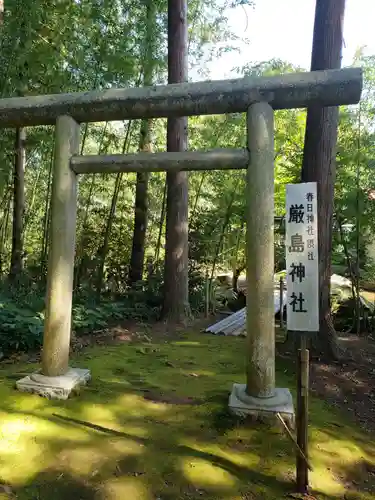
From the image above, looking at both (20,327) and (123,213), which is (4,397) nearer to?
(20,327)

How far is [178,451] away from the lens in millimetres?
2605

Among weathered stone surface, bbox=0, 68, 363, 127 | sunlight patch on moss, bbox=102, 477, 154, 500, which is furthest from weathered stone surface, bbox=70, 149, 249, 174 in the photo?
sunlight patch on moss, bbox=102, 477, 154, 500

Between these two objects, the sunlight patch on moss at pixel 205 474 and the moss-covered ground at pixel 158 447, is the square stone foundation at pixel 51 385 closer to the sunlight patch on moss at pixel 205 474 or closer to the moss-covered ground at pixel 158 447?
the moss-covered ground at pixel 158 447

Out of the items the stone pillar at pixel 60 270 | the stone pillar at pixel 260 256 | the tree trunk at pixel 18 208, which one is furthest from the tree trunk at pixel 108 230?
the stone pillar at pixel 260 256

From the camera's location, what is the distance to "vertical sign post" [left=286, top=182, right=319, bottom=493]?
228 cm

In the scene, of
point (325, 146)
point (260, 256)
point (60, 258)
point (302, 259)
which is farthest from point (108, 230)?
point (302, 259)

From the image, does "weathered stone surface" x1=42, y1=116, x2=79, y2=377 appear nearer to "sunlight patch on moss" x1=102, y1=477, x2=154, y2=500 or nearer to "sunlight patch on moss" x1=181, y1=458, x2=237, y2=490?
"sunlight patch on moss" x1=102, y1=477, x2=154, y2=500

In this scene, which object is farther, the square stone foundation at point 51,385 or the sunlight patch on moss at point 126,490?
the square stone foundation at point 51,385

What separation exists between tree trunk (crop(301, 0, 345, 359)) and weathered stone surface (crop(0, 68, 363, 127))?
1.50 meters

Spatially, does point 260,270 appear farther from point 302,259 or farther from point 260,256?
point 302,259

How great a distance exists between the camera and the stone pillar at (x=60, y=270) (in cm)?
344

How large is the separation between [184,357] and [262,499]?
9.46 feet

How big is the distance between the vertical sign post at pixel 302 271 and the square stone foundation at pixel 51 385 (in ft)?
6.76

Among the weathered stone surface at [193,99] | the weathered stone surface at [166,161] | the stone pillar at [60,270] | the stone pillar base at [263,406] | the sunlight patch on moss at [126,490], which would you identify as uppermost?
the weathered stone surface at [193,99]
